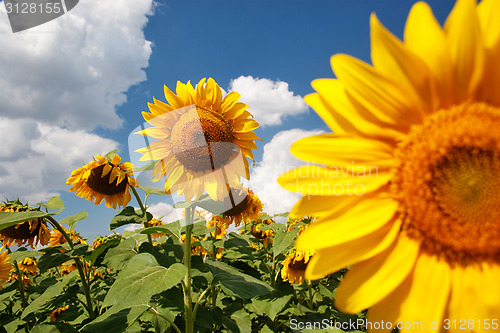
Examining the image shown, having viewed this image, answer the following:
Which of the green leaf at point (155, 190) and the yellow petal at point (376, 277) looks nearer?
the yellow petal at point (376, 277)

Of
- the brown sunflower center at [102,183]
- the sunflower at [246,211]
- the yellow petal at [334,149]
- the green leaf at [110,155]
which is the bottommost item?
the yellow petal at [334,149]

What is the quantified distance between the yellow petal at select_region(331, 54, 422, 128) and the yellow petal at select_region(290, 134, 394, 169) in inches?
5.2

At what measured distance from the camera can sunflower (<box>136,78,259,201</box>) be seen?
8.33ft

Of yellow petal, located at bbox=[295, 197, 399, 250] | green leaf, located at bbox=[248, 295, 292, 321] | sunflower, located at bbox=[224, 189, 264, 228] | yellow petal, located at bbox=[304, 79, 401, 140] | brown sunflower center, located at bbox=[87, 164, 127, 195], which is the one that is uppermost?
brown sunflower center, located at bbox=[87, 164, 127, 195]

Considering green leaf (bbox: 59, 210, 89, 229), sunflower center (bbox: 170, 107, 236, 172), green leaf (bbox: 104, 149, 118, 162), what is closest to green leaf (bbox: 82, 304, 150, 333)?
sunflower center (bbox: 170, 107, 236, 172)

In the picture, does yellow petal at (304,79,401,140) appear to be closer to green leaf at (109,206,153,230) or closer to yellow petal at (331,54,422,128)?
yellow petal at (331,54,422,128)

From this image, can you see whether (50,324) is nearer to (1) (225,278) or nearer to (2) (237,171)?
(1) (225,278)

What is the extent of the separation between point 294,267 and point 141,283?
3.18 meters


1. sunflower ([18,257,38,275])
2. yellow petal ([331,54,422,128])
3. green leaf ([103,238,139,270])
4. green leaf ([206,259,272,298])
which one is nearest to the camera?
yellow petal ([331,54,422,128])

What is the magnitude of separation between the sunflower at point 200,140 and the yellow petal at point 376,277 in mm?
1487

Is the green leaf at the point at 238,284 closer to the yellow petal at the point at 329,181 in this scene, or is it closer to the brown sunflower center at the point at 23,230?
the yellow petal at the point at 329,181

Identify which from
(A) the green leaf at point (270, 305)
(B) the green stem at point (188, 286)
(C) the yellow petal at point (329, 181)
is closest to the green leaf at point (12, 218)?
(B) the green stem at point (188, 286)

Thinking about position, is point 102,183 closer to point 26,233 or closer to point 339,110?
point 26,233

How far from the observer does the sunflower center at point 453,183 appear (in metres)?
1.11
